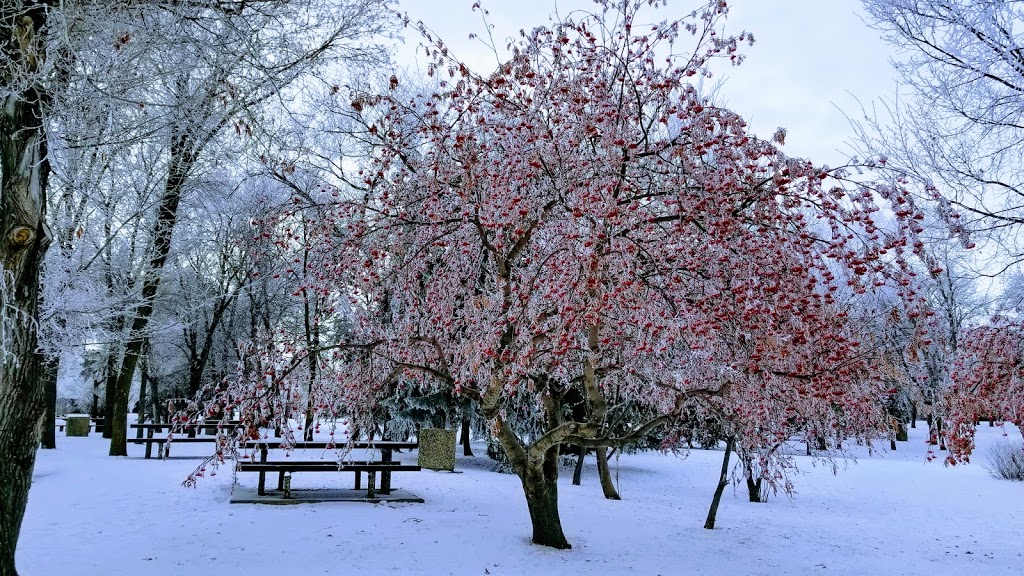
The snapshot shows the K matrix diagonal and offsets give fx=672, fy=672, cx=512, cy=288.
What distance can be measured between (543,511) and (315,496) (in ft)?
12.6

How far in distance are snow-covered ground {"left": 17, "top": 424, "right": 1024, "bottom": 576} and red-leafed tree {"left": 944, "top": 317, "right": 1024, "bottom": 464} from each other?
2.12 meters

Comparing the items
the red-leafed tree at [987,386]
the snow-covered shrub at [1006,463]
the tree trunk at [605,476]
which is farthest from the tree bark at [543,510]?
the snow-covered shrub at [1006,463]

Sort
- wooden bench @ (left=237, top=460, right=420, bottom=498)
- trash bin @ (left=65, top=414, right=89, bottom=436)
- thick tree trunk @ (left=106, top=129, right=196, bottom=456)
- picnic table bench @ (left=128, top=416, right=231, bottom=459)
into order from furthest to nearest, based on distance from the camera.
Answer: trash bin @ (left=65, top=414, right=89, bottom=436) → thick tree trunk @ (left=106, top=129, right=196, bottom=456) → wooden bench @ (left=237, top=460, right=420, bottom=498) → picnic table bench @ (left=128, top=416, right=231, bottom=459)

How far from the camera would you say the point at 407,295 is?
7543 mm

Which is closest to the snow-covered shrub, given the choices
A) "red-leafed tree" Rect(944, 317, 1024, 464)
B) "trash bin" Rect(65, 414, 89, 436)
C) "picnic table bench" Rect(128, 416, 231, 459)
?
"red-leafed tree" Rect(944, 317, 1024, 464)

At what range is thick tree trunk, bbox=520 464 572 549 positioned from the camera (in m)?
7.88

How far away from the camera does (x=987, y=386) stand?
23.0ft

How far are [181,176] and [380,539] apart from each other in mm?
7622

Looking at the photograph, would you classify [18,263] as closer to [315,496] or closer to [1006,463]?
[315,496]

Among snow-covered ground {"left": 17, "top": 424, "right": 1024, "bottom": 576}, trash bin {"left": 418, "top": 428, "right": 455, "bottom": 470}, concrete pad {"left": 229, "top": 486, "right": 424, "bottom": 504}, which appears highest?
trash bin {"left": 418, "top": 428, "right": 455, "bottom": 470}

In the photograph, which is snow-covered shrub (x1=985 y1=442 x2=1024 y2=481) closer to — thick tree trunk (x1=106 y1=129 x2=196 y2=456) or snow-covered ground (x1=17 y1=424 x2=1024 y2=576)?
snow-covered ground (x1=17 y1=424 x2=1024 y2=576)

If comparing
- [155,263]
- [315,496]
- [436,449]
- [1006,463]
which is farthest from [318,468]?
[1006,463]

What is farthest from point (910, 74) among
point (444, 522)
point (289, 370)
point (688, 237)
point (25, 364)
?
point (25, 364)

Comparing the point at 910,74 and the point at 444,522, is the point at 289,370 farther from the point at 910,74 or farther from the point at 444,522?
the point at 910,74
